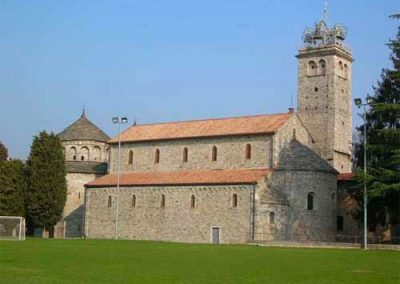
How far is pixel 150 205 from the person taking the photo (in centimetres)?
6106

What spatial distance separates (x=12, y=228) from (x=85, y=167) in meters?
17.9

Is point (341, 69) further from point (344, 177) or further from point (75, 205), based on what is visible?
point (75, 205)

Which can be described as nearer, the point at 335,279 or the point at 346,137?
the point at 335,279

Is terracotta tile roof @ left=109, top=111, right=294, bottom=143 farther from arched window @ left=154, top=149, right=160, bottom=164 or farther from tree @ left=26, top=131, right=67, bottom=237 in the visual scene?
tree @ left=26, top=131, right=67, bottom=237

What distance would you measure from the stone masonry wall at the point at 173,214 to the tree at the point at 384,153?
10346 millimetres

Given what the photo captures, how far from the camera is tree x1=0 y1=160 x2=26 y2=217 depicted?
6662 cm

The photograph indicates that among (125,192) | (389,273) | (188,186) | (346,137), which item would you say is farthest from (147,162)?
(389,273)

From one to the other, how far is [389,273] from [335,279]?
12.4 feet

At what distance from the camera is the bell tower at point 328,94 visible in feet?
217

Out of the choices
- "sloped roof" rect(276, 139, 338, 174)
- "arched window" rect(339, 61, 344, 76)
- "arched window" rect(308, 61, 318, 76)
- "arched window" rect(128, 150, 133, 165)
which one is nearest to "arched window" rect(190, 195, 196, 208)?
"sloped roof" rect(276, 139, 338, 174)

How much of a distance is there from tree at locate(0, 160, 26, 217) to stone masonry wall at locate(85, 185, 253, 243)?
7027mm

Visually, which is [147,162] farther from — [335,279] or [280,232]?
[335,279]

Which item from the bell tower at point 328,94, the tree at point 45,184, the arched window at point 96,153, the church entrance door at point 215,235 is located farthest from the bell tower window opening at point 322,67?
the tree at point 45,184

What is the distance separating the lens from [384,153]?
158 feet
